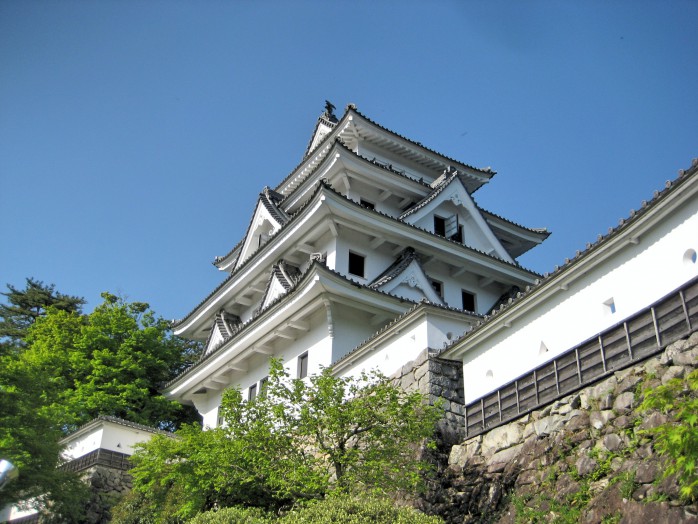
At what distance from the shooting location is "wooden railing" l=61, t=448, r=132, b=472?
2183 centimetres

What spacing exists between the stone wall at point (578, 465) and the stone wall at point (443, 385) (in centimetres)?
49

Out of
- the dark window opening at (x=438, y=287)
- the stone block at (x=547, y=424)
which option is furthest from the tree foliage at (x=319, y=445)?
the dark window opening at (x=438, y=287)

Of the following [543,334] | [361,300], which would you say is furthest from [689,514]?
[361,300]

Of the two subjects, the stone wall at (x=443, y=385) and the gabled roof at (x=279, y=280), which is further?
the gabled roof at (x=279, y=280)

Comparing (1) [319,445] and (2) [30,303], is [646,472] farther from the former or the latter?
(2) [30,303]

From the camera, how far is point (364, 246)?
22.8 meters

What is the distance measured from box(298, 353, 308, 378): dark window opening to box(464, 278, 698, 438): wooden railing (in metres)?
7.10

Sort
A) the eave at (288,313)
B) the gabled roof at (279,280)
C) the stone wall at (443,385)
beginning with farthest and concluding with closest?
the gabled roof at (279,280) < the eave at (288,313) < the stone wall at (443,385)

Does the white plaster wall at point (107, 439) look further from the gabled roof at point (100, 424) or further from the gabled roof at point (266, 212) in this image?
the gabled roof at point (266, 212)

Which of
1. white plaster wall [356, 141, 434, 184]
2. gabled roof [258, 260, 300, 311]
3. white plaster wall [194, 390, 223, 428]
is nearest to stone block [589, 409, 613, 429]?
gabled roof [258, 260, 300, 311]

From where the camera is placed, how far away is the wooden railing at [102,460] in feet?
71.6

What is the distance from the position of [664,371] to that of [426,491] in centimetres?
490

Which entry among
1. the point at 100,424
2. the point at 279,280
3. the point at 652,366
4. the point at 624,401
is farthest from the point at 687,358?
the point at 100,424

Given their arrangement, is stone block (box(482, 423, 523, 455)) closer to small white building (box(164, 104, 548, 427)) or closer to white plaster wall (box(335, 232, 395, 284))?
small white building (box(164, 104, 548, 427))
